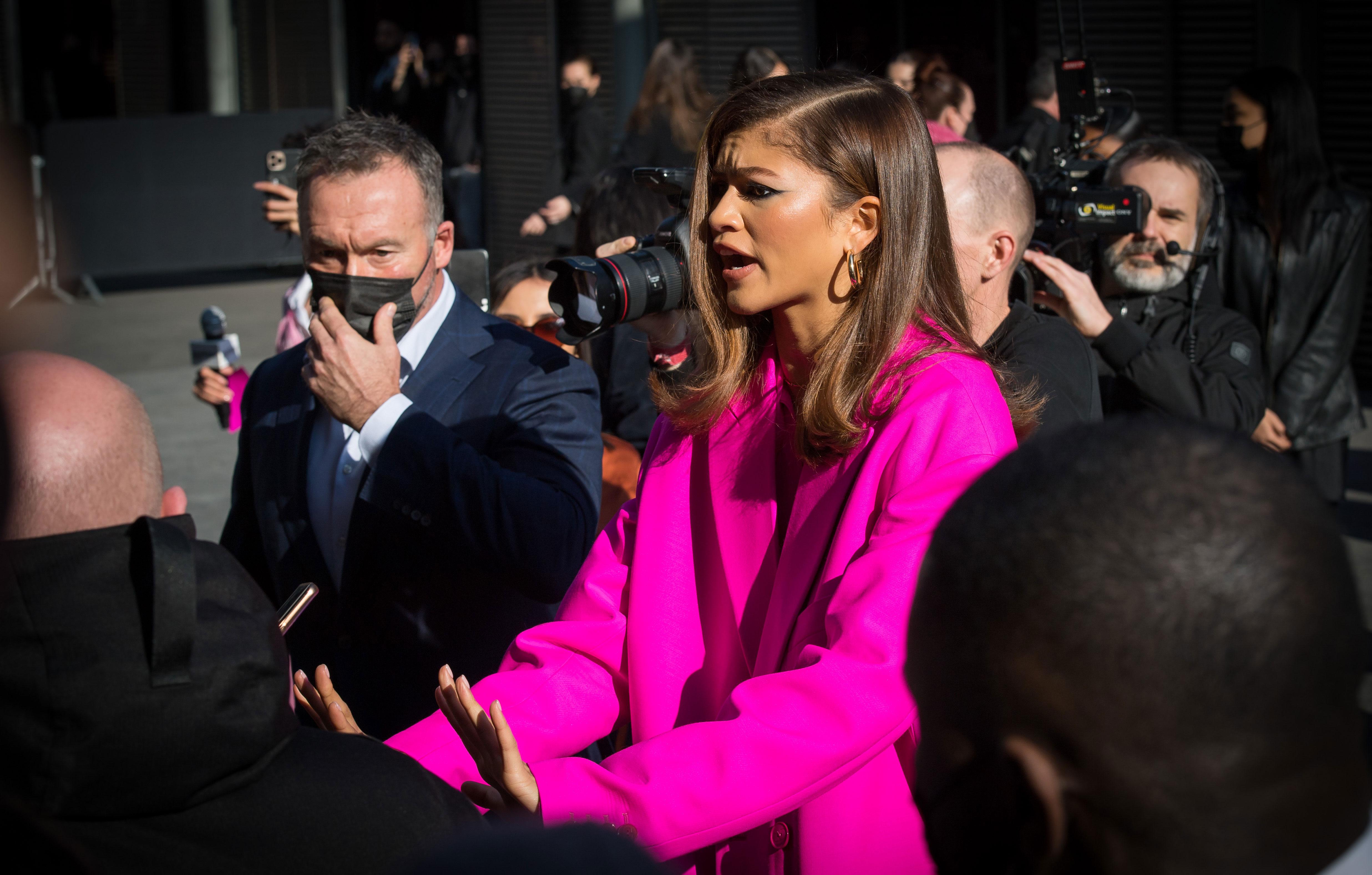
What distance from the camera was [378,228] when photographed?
8.79 ft

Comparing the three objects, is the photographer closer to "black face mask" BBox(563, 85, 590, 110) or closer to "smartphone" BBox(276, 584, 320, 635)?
"smartphone" BBox(276, 584, 320, 635)

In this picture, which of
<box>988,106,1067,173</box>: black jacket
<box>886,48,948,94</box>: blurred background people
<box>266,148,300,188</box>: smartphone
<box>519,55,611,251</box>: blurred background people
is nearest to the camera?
<box>266,148,300,188</box>: smartphone

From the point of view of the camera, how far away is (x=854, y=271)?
1.99 metres

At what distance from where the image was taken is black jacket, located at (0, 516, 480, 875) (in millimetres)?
1258

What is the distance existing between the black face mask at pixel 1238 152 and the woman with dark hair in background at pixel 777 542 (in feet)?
12.3

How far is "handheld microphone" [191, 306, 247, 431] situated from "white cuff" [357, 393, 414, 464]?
157cm

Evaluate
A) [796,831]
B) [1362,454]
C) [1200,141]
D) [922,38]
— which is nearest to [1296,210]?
[1362,454]

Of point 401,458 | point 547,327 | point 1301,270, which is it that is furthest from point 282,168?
point 1301,270

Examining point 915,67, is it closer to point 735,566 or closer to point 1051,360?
point 1051,360

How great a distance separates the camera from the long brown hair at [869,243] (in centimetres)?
189

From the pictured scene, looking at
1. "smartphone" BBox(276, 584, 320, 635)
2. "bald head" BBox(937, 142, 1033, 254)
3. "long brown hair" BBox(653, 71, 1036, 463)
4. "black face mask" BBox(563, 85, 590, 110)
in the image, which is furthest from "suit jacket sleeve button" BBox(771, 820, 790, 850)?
"black face mask" BBox(563, 85, 590, 110)

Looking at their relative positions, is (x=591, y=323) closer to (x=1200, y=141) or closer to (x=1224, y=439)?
(x=1224, y=439)

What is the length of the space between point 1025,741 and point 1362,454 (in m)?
7.02

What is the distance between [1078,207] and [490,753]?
7.37 feet
